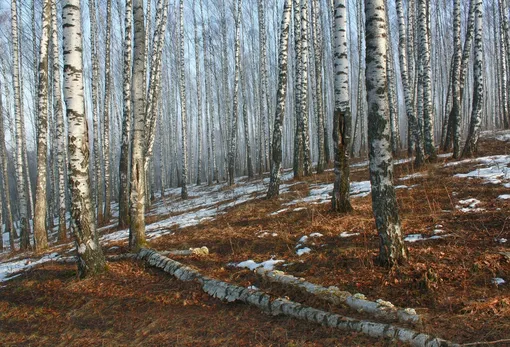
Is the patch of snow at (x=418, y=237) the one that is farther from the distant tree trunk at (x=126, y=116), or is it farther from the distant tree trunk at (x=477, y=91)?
the distant tree trunk at (x=126, y=116)

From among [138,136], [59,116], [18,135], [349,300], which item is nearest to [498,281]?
[349,300]

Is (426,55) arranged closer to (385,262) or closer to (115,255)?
(385,262)

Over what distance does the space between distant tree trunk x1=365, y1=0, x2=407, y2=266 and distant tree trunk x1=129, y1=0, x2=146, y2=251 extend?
4.27m

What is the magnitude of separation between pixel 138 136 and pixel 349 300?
4868 mm

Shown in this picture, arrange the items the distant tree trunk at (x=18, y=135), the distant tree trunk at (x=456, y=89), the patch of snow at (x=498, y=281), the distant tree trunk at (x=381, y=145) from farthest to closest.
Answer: the distant tree trunk at (x=18, y=135)
the distant tree trunk at (x=456, y=89)
the distant tree trunk at (x=381, y=145)
the patch of snow at (x=498, y=281)

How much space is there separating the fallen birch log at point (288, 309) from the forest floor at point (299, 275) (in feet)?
0.31

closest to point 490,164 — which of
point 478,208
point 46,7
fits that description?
point 478,208

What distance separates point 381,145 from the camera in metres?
4.18

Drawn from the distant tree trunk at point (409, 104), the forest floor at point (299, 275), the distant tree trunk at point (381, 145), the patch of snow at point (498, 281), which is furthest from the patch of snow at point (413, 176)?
the patch of snow at point (498, 281)

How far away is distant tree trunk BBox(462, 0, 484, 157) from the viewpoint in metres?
9.56

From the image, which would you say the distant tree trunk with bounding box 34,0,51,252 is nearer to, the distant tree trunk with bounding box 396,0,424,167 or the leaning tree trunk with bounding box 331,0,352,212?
the leaning tree trunk with bounding box 331,0,352,212

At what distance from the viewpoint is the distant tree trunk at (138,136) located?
6512 mm

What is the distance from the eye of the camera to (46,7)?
31.8 ft

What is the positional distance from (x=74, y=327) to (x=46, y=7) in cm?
934
